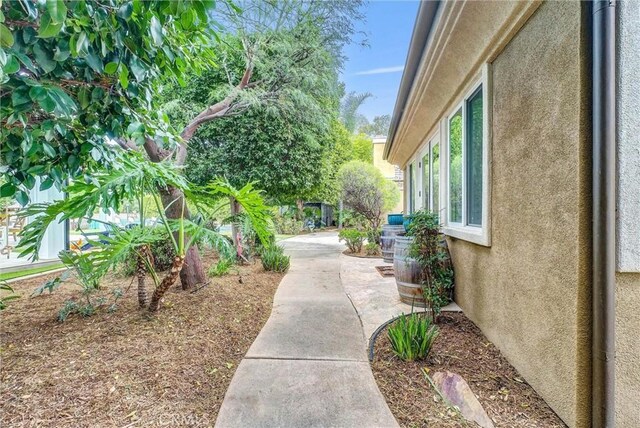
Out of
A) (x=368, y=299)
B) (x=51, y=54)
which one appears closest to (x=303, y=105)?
(x=368, y=299)

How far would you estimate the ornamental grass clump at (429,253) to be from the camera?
3607 mm

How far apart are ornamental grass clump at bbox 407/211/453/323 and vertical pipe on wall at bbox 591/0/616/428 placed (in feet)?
5.98

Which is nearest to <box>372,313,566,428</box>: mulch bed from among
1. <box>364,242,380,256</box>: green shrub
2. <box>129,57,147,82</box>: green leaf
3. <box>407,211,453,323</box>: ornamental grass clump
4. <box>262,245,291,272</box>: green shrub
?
<box>407,211,453,323</box>: ornamental grass clump

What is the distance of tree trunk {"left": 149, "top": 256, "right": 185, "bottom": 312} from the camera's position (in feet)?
10.2

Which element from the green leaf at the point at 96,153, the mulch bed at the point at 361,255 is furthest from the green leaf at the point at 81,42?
the mulch bed at the point at 361,255

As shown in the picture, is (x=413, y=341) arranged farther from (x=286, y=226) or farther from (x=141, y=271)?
(x=286, y=226)

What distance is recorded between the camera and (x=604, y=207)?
162cm

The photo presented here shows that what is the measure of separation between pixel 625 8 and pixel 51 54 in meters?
3.05

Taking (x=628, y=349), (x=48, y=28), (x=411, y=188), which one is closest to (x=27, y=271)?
(x=48, y=28)

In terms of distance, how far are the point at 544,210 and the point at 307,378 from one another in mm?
2139

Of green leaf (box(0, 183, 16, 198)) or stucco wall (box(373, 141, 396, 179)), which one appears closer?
green leaf (box(0, 183, 16, 198))

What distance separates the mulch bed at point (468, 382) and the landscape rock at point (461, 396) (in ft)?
0.18

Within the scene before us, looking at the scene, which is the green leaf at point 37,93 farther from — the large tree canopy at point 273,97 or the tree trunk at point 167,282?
the large tree canopy at point 273,97

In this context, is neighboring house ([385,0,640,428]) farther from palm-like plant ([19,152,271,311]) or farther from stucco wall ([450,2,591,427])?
palm-like plant ([19,152,271,311])
